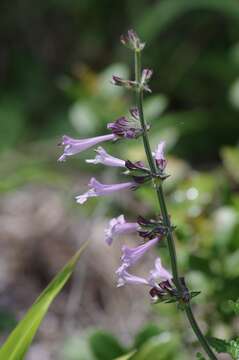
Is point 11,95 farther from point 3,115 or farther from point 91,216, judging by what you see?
point 91,216

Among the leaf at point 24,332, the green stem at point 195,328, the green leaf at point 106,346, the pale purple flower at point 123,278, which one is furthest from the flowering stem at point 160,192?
the green leaf at point 106,346

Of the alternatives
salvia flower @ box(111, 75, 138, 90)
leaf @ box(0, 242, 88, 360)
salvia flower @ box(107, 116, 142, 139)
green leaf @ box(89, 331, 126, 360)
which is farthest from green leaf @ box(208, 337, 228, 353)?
green leaf @ box(89, 331, 126, 360)

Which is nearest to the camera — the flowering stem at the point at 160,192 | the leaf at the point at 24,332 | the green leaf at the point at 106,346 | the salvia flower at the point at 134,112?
the flowering stem at the point at 160,192

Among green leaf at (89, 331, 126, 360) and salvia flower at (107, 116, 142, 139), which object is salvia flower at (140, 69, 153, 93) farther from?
green leaf at (89, 331, 126, 360)

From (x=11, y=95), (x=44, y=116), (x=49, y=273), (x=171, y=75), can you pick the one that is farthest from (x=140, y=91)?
(x=11, y=95)

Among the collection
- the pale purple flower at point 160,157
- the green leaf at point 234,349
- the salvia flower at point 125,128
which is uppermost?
the salvia flower at point 125,128

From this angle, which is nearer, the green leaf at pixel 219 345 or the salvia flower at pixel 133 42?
the salvia flower at pixel 133 42

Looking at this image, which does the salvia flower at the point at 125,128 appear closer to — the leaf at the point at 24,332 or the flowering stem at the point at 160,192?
the flowering stem at the point at 160,192

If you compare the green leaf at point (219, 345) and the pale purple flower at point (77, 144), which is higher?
the pale purple flower at point (77, 144)
